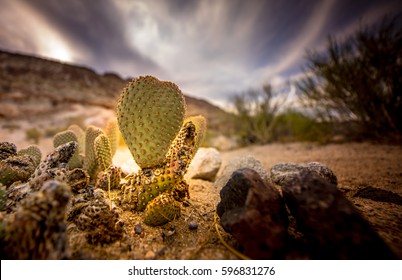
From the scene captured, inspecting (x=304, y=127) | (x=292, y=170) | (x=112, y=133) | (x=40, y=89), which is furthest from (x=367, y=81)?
(x=40, y=89)

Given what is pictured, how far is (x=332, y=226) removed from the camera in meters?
0.70

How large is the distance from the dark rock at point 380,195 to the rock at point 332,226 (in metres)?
0.96

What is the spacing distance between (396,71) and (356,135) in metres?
1.82

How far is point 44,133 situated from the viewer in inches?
374

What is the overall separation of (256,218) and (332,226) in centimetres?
28

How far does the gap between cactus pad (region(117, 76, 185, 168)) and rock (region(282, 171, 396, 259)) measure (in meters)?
0.94

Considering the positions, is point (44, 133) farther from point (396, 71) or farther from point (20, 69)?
point (396, 71)

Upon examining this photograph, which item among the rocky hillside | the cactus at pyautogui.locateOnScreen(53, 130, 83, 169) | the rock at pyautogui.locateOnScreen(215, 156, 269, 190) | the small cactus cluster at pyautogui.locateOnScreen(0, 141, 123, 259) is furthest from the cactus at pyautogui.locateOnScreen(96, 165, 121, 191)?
the rocky hillside

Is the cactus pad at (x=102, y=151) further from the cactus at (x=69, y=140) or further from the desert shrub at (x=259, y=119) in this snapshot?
the desert shrub at (x=259, y=119)

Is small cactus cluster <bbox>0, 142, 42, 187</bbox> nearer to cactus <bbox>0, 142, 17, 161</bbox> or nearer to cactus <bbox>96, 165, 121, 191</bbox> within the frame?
cactus <bbox>0, 142, 17, 161</bbox>

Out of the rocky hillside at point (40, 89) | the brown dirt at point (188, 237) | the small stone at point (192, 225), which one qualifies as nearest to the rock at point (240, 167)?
the brown dirt at point (188, 237)

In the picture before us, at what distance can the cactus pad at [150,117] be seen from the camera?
138cm

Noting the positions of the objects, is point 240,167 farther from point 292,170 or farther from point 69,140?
point 69,140
